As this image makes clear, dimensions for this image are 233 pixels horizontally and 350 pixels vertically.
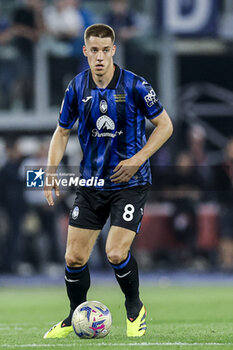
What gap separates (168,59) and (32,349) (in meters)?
14.8

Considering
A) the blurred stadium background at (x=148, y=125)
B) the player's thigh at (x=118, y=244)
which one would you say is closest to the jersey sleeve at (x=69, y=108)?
the player's thigh at (x=118, y=244)

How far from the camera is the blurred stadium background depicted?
16.6m

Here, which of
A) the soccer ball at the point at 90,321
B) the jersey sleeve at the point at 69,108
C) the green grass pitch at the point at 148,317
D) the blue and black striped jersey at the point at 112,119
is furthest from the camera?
the jersey sleeve at the point at 69,108

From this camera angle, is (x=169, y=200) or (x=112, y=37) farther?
(x=169, y=200)

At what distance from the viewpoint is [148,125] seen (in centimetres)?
1989

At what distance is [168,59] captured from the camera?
2070 cm

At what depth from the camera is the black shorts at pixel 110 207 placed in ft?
24.0

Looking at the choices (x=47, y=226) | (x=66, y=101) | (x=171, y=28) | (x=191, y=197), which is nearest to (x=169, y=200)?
(x=191, y=197)

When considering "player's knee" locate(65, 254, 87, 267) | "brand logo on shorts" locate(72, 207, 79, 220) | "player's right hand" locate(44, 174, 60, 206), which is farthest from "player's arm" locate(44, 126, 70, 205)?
"player's knee" locate(65, 254, 87, 267)

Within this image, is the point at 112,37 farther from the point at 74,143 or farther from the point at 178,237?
the point at 74,143

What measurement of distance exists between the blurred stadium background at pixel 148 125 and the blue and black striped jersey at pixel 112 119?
8724 mm

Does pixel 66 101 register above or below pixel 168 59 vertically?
above

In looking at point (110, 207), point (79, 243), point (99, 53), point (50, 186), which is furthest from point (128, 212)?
point (99, 53)

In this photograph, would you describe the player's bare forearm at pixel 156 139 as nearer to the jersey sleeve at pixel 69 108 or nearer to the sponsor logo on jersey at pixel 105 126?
the sponsor logo on jersey at pixel 105 126
